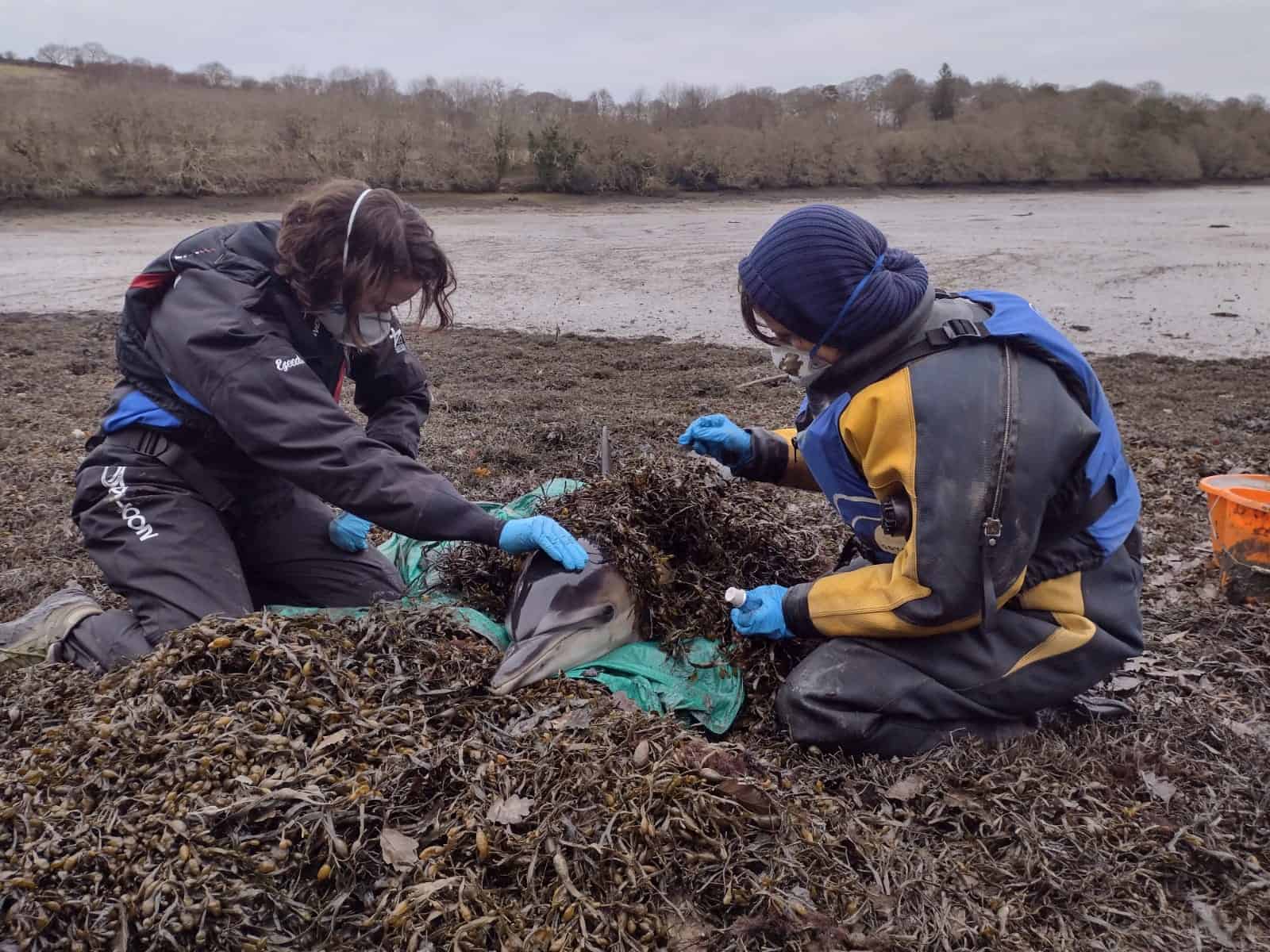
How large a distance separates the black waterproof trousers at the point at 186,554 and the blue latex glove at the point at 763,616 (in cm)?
118

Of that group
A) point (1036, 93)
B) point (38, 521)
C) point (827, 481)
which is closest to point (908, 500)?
point (827, 481)

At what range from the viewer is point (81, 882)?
1.90m

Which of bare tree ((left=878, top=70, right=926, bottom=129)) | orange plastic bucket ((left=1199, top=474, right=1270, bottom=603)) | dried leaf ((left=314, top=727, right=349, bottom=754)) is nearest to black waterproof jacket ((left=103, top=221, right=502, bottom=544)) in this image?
dried leaf ((left=314, top=727, right=349, bottom=754))

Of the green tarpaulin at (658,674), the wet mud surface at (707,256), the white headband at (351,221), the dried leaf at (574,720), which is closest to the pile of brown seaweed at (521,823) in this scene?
the dried leaf at (574,720)

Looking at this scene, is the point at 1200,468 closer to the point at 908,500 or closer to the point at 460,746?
the point at 908,500

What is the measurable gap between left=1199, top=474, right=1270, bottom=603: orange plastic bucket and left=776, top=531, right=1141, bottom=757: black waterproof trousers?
1077 mm

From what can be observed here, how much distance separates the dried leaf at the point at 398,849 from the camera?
201 cm

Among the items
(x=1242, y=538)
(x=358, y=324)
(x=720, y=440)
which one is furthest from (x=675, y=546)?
(x=1242, y=538)

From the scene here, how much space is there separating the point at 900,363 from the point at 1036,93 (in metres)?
47.2

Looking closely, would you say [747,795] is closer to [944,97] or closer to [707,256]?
[707,256]

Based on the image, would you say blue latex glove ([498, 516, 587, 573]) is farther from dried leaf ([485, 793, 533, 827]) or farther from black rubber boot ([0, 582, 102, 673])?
black rubber boot ([0, 582, 102, 673])

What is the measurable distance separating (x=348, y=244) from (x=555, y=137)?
86.5 feet

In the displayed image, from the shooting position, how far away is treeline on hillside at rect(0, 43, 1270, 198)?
2425 centimetres

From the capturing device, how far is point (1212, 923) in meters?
2.14
